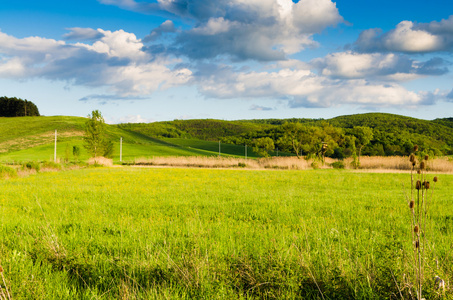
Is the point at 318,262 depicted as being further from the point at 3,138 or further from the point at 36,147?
the point at 3,138

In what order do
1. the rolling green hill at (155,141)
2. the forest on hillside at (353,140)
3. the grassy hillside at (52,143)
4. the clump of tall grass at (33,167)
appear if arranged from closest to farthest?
1. the clump of tall grass at (33,167)
2. the forest on hillside at (353,140)
3. the rolling green hill at (155,141)
4. the grassy hillside at (52,143)

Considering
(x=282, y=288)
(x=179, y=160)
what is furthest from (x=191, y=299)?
(x=179, y=160)

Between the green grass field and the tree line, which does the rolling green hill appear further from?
the green grass field

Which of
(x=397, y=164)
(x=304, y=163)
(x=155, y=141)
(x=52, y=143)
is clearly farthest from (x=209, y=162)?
(x=155, y=141)

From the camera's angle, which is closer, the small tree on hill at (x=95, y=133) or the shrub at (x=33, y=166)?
the shrub at (x=33, y=166)

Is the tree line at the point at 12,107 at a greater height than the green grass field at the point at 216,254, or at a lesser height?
greater

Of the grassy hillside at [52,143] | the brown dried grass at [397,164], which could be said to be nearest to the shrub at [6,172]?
the brown dried grass at [397,164]

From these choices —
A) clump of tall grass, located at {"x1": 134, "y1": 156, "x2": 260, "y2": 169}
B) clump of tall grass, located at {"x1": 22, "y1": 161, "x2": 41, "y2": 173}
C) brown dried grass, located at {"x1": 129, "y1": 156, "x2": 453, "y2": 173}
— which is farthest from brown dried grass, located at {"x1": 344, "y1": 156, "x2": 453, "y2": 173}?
clump of tall grass, located at {"x1": 22, "y1": 161, "x2": 41, "y2": 173}

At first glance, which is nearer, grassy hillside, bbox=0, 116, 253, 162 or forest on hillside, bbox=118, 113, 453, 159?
forest on hillside, bbox=118, 113, 453, 159

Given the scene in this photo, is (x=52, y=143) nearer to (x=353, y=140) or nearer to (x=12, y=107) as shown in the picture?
(x=353, y=140)

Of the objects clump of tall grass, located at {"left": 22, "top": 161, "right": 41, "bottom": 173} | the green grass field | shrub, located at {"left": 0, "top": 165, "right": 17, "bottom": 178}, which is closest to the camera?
the green grass field

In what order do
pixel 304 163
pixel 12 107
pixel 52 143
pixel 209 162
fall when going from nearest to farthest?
pixel 304 163
pixel 209 162
pixel 52 143
pixel 12 107

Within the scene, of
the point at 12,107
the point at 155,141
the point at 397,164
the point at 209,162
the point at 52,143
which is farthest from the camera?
the point at 12,107

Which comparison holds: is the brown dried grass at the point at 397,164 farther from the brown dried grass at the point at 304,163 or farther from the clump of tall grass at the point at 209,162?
the clump of tall grass at the point at 209,162
